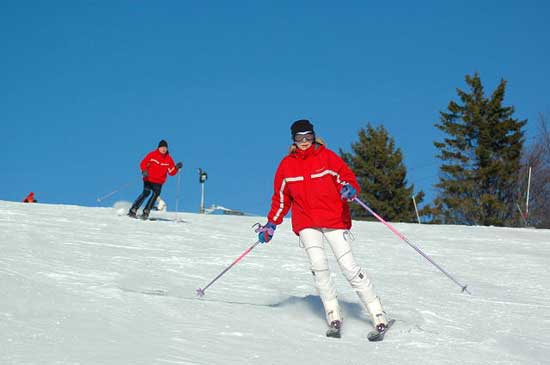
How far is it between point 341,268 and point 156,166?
9.92m

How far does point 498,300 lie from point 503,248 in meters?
6.50

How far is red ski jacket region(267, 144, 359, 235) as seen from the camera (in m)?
6.04

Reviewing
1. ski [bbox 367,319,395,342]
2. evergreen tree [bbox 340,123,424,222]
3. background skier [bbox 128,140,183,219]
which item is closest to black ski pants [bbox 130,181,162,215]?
background skier [bbox 128,140,183,219]

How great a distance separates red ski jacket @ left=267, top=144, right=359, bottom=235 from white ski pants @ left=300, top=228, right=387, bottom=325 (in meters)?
0.09

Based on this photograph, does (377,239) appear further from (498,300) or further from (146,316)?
(146,316)

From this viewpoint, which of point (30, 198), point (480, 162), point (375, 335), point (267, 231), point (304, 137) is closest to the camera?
point (375, 335)

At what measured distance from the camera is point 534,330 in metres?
6.82

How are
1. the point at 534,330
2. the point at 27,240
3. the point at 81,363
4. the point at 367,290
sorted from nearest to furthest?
the point at 81,363 < the point at 367,290 < the point at 534,330 < the point at 27,240

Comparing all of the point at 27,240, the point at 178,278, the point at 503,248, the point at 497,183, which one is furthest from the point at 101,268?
the point at 497,183

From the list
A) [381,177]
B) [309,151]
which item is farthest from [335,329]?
[381,177]

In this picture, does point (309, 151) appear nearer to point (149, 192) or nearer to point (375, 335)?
point (375, 335)

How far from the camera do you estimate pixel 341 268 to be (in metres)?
6.06

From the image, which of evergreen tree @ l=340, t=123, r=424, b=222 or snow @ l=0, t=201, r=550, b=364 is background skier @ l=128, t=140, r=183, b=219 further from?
evergreen tree @ l=340, t=123, r=424, b=222

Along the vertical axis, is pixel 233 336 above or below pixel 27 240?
below
